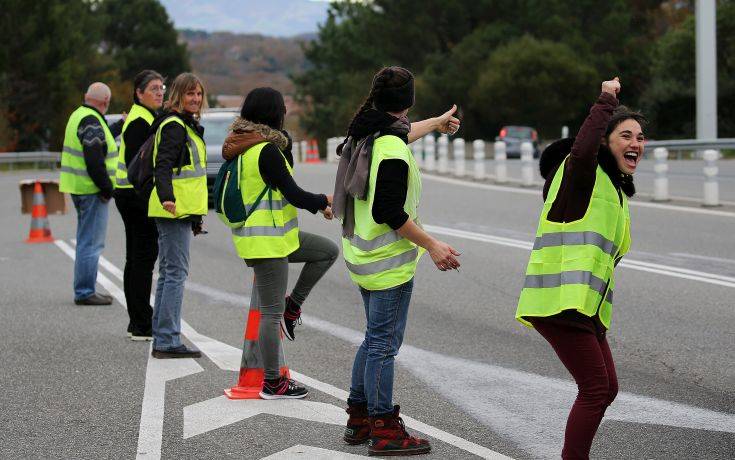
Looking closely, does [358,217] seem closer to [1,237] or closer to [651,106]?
[1,237]

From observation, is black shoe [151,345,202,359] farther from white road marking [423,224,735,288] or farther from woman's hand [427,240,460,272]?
white road marking [423,224,735,288]

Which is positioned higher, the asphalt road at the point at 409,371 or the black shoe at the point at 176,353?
the black shoe at the point at 176,353

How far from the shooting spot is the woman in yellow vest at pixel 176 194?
26.4ft

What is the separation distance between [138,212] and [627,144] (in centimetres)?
→ 486

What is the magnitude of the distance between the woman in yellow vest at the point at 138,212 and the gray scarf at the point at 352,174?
3134mm

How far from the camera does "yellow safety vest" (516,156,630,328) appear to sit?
4.96m

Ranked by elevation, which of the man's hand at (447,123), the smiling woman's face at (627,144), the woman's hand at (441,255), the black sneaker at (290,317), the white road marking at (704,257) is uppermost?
the man's hand at (447,123)

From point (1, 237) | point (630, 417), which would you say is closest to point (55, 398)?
point (630, 417)

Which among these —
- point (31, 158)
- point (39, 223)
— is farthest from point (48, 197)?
point (31, 158)

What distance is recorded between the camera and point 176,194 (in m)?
8.15

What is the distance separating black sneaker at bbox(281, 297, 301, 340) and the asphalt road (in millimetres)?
417

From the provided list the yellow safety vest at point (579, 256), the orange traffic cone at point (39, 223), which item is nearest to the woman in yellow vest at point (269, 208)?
the yellow safety vest at point (579, 256)

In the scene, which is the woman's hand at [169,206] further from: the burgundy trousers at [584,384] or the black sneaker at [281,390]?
the burgundy trousers at [584,384]

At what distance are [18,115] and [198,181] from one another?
57.7 meters
